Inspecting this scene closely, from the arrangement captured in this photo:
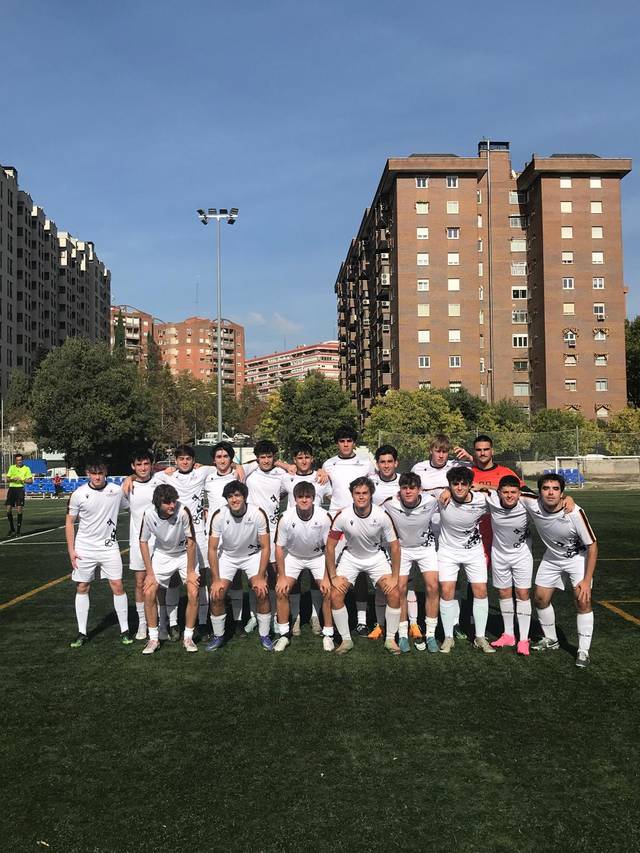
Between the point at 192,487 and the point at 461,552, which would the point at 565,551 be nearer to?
the point at 461,552

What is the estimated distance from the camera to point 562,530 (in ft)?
22.9

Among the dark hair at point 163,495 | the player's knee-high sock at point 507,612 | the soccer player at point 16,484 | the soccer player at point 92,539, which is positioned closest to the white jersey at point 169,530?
the dark hair at point 163,495

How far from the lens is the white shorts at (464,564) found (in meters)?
7.41

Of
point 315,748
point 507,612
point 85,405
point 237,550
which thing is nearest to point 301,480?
point 237,550

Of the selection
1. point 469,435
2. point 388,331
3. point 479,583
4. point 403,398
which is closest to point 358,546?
point 479,583

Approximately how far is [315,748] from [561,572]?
3439mm

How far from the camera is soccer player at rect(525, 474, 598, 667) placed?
269 inches

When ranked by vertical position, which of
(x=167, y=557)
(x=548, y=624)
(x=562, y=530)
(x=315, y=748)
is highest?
(x=562, y=530)

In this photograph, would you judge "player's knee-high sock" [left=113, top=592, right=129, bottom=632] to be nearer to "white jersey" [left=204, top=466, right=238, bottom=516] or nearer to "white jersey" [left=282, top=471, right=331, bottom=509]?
"white jersey" [left=204, top=466, right=238, bottom=516]

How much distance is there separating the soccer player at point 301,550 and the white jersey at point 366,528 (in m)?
0.27

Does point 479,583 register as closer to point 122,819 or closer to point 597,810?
point 597,810

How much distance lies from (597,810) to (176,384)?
10472 cm

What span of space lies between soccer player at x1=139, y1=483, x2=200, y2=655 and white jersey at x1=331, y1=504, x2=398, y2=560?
1.60 metres

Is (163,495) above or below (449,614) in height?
above
